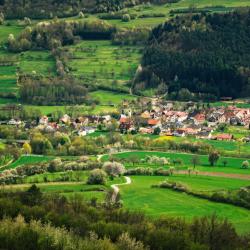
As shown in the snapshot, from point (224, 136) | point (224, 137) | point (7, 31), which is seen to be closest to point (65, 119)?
point (224, 136)

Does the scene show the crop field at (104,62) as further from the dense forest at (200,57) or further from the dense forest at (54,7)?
the dense forest at (54,7)

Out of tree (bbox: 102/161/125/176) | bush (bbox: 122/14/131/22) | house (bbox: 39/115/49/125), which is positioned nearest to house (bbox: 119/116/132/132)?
house (bbox: 39/115/49/125)

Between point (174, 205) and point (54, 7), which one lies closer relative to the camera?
point (174, 205)

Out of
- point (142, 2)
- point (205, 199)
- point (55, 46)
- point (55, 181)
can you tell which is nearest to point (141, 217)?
point (205, 199)

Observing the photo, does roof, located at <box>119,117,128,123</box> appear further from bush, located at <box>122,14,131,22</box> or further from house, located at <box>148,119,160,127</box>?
bush, located at <box>122,14,131,22</box>

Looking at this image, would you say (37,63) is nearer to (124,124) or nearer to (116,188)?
(124,124)

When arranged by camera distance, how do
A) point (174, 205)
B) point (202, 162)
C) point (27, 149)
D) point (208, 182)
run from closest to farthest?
point (174, 205) → point (208, 182) → point (202, 162) → point (27, 149)
